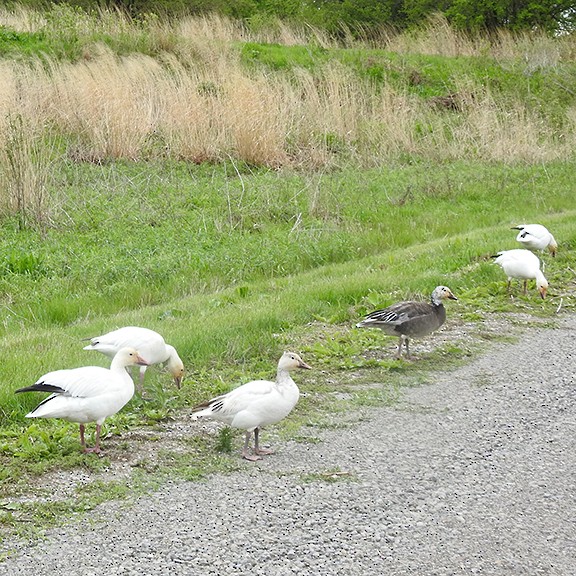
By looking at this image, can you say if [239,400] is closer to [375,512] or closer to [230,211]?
[375,512]

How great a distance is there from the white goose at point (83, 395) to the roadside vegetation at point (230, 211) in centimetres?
27

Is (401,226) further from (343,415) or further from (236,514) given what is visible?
(236,514)

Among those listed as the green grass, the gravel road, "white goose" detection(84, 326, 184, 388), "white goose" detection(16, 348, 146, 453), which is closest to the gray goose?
the green grass

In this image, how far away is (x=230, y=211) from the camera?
1350 centimetres

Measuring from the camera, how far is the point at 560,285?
11117 millimetres

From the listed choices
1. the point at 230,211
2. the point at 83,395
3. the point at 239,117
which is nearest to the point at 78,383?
the point at 83,395

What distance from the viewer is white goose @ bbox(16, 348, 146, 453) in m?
5.59

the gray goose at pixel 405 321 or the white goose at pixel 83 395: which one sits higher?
the white goose at pixel 83 395

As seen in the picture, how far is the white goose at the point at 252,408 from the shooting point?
5.79 metres

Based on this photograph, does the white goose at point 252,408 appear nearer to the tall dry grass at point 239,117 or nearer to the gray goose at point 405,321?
the gray goose at point 405,321

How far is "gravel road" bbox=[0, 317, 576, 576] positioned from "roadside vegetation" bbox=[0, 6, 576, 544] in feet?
1.37

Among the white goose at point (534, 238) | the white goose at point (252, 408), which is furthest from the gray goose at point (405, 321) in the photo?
the white goose at point (534, 238)

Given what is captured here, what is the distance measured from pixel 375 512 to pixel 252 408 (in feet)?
3.78

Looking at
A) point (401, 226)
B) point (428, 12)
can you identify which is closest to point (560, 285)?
point (401, 226)
